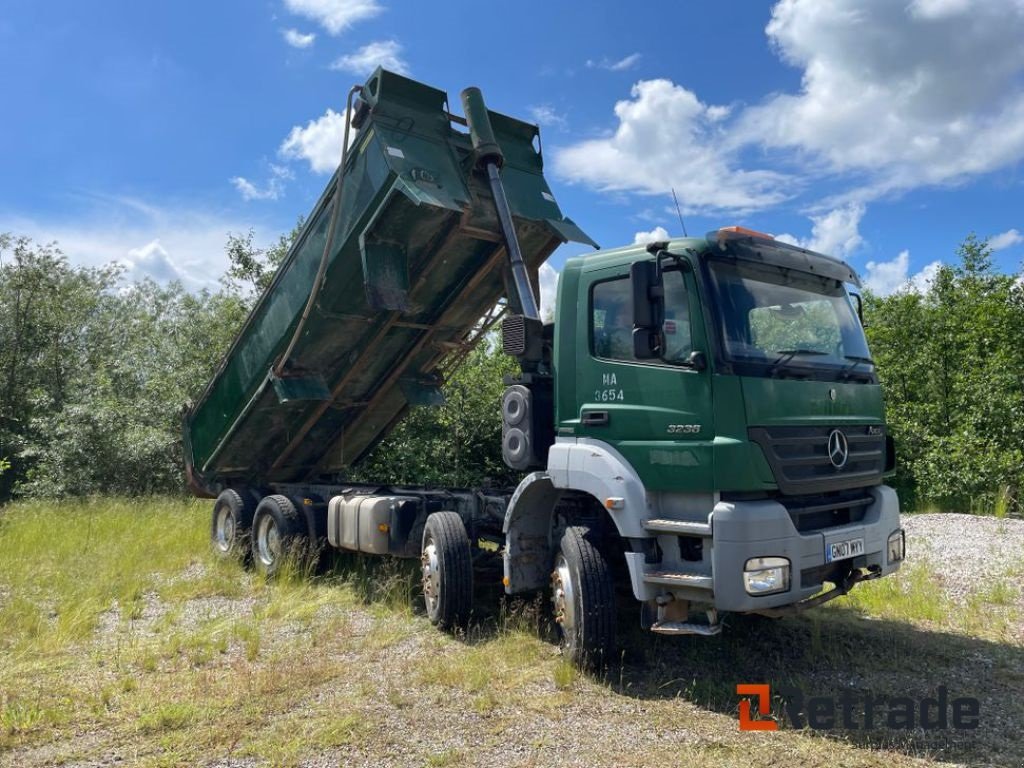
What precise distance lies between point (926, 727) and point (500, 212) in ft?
15.6

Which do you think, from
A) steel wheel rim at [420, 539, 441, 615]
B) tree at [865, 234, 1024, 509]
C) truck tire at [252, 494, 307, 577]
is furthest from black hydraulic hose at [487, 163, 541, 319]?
tree at [865, 234, 1024, 509]

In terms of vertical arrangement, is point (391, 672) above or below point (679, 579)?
below

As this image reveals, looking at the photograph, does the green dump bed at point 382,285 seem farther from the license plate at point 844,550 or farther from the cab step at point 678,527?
the license plate at point 844,550

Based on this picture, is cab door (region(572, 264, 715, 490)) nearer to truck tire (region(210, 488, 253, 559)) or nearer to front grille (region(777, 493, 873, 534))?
front grille (region(777, 493, 873, 534))

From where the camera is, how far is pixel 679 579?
178 inches

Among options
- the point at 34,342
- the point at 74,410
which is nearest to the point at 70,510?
the point at 74,410

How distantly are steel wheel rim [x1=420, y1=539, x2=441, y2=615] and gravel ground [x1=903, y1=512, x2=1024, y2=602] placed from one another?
191 inches

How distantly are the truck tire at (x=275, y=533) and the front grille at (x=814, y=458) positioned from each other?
219 inches

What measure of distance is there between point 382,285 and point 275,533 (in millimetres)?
3500

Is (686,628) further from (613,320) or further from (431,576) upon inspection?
(431,576)

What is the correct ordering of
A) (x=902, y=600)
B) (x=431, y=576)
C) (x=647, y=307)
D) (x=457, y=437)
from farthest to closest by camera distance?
(x=457, y=437)
(x=902, y=600)
(x=431, y=576)
(x=647, y=307)

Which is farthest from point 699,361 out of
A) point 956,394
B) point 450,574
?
point 956,394

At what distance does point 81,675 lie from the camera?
208 inches

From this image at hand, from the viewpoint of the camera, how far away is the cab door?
4.57m
